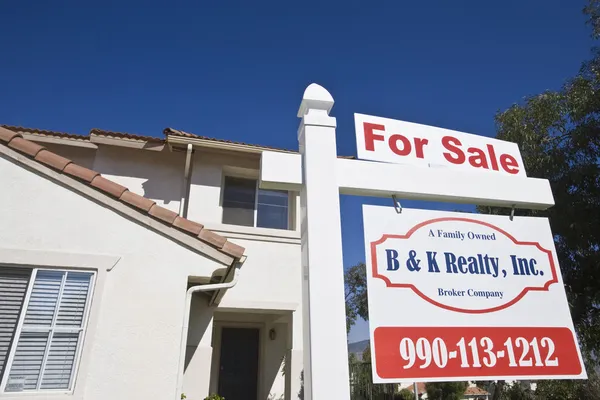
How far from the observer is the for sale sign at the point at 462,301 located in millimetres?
2729

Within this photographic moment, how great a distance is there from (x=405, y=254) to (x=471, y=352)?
32.5 inches

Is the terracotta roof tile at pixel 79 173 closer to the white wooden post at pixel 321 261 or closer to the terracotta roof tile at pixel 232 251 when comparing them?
the terracotta roof tile at pixel 232 251

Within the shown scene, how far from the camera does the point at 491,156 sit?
3.61 m

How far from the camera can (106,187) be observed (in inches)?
199

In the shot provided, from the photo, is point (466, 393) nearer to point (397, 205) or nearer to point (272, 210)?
point (272, 210)

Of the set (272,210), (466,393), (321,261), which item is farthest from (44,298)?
(466,393)

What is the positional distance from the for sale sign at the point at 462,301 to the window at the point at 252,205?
623cm

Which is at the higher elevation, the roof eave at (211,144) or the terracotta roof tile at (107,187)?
the roof eave at (211,144)

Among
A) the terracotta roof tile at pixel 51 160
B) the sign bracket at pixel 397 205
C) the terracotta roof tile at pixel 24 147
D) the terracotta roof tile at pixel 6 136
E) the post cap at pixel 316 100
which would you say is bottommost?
the sign bracket at pixel 397 205

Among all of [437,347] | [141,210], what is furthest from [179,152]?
[437,347]

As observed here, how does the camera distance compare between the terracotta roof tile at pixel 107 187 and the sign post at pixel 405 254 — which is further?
the terracotta roof tile at pixel 107 187

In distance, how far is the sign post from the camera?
8.63 feet

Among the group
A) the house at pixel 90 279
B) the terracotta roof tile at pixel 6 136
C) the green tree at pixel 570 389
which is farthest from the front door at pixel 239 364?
the green tree at pixel 570 389

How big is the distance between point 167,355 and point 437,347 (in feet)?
10.7
